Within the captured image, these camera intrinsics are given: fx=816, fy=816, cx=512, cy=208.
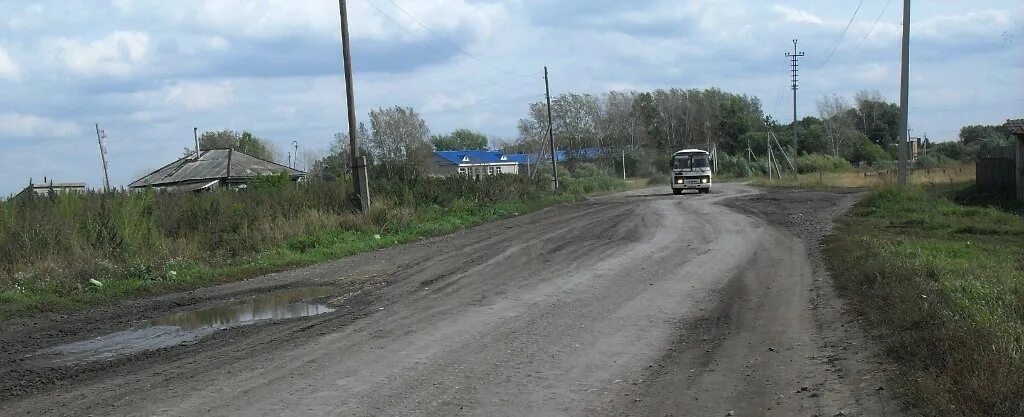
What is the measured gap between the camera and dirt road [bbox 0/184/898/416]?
639cm

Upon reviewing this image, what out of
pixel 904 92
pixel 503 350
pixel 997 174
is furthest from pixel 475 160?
pixel 503 350

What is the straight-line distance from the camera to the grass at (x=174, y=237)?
551 inches

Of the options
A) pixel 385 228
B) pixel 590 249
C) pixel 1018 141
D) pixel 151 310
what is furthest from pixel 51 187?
pixel 1018 141

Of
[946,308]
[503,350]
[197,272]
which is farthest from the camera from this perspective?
[197,272]

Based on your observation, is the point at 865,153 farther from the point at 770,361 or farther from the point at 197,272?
the point at 770,361

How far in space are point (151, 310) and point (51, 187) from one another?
986cm

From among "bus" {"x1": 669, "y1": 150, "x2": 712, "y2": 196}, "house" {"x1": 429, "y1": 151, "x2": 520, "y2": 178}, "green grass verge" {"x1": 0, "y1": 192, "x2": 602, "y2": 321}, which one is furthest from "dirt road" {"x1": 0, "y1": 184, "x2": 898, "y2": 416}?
"house" {"x1": 429, "y1": 151, "x2": 520, "y2": 178}

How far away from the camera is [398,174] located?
112 feet

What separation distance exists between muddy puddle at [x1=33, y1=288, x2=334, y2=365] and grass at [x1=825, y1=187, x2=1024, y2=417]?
7.09m

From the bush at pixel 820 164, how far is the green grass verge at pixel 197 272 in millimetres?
62396

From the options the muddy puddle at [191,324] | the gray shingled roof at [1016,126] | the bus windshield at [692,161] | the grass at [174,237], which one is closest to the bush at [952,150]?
the bus windshield at [692,161]

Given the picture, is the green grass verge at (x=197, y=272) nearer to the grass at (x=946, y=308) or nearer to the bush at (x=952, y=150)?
the grass at (x=946, y=308)

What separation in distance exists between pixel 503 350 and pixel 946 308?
4.32m

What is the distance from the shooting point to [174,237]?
62.5 feet
